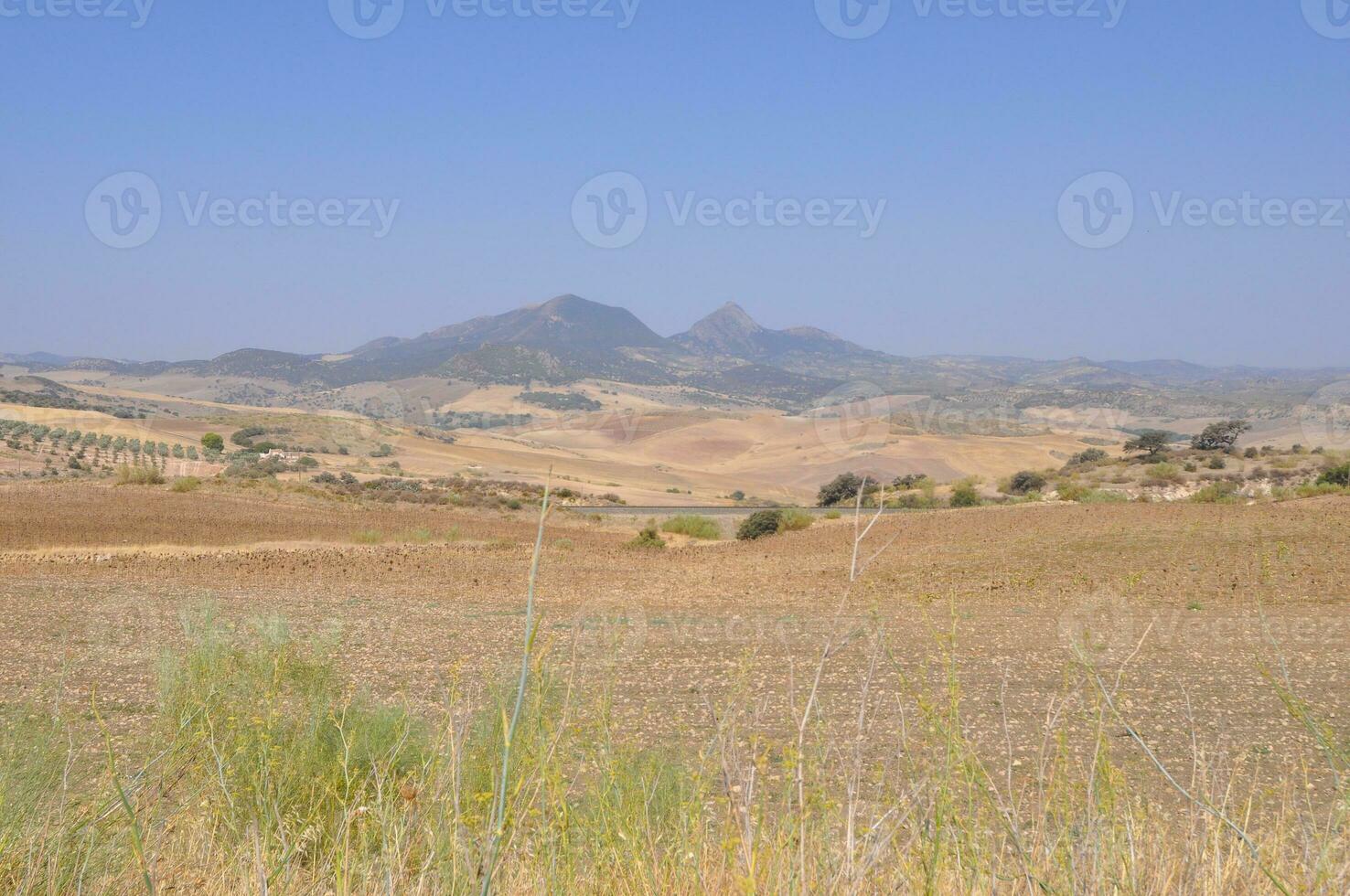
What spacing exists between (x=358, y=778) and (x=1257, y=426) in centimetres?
8530

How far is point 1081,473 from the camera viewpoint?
154ft

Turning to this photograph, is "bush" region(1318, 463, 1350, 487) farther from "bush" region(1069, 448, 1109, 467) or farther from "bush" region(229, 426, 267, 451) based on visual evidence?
"bush" region(229, 426, 267, 451)

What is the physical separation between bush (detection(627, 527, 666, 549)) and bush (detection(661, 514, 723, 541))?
116 inches

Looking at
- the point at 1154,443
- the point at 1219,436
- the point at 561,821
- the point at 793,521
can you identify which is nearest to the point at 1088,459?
the point at 1154,443

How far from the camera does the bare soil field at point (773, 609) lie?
8852 millimetres

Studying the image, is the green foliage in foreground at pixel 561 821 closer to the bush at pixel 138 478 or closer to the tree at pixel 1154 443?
the bush at pixel 138 478

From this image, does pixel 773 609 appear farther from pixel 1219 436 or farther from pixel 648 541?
pixel 1219 436

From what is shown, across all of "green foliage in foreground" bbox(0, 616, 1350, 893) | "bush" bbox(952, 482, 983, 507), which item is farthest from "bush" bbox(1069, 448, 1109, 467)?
"green foliage in foreground" bbox(0, 616, 1350, 893)

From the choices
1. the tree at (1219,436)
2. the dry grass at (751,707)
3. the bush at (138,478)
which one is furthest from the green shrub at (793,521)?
the tree at (1219,436)

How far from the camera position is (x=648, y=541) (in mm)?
32312

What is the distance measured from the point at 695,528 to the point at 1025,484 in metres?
18.2

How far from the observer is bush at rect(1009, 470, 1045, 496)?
4559cm

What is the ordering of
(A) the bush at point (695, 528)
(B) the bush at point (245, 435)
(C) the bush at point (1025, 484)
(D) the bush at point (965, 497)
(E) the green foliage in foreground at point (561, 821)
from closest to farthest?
(E) the green foliage in foreground at point (561, 821), (A) the bush at point (695, 528), (D) the bush at point (965, 497), (C) the bush at point (1025, 484), (B) the bush at point (245, 435)

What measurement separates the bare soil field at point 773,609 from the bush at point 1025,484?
13.5 meters
